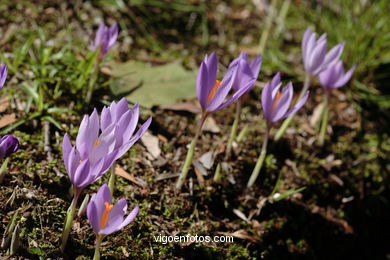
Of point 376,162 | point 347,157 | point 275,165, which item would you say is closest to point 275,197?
point 275,165

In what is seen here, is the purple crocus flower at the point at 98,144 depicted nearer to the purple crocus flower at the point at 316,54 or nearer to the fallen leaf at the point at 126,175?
the fallen leaf at the point at 126,175

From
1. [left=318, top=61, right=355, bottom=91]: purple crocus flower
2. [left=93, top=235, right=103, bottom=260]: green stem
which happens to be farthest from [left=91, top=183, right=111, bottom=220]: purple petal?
[left=318, top=61, right=355, bottom=91]: purple crocus flower

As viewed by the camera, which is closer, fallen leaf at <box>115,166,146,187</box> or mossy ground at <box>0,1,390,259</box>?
mossy ground at <box>0,1,390,259</box>

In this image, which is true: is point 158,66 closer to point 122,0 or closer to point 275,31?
point 122,0

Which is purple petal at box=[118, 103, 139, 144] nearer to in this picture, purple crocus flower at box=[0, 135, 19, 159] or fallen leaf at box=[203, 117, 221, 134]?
purple crocus flower at box=[0, 135, 19, 159]

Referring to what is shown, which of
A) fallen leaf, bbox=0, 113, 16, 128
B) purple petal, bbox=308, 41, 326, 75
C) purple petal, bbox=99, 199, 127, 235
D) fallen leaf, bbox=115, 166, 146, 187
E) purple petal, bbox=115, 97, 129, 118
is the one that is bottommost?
fallen leaf, bbox=115, 166, 146, 187

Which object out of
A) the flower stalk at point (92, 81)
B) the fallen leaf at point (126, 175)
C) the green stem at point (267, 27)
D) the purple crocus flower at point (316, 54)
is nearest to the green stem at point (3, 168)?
the fallen leaf at point (126, 175)

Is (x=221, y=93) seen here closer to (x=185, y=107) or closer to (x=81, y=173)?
(x=81, y=173)
